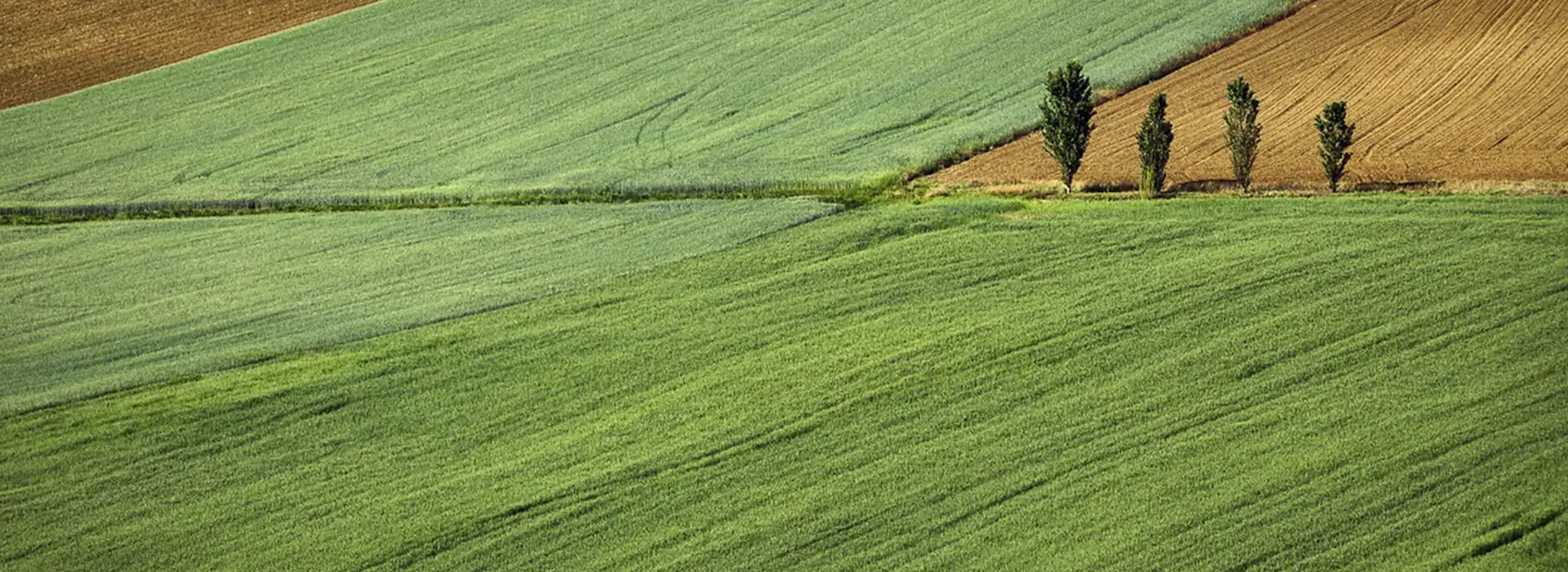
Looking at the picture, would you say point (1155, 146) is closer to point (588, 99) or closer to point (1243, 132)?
point (1243, 132)

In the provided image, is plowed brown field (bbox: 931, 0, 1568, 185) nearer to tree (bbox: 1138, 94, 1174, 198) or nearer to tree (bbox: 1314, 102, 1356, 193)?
tree (bbox: 1314, 102, 1356, 193)

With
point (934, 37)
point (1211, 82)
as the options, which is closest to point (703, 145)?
point (934, 37)

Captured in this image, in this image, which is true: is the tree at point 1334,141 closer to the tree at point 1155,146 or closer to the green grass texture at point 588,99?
the tree at point 1155,146

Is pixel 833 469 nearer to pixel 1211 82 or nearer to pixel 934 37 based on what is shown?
pixel 1211 82

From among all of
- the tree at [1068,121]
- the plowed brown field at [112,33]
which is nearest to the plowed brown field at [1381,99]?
the tree at [1068,121]

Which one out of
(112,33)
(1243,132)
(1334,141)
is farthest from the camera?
(112,33)

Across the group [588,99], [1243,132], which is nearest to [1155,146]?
[1243,132]

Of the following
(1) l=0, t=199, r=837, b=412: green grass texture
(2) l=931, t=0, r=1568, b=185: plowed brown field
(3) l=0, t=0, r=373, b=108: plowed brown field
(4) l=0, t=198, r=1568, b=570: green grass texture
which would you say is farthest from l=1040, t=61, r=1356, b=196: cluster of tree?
(3) l=0, t=0, r=373, b=108: plowed brown field
